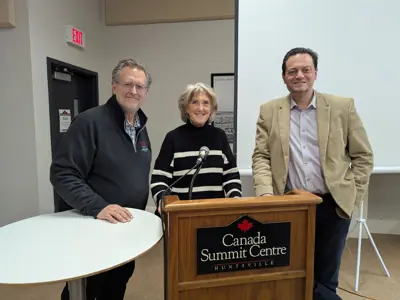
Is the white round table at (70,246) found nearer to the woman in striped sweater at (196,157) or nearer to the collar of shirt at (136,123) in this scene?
the woman in striped sweater at (196,157)

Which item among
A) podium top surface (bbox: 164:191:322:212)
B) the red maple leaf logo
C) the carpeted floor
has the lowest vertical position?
the carpeted floor

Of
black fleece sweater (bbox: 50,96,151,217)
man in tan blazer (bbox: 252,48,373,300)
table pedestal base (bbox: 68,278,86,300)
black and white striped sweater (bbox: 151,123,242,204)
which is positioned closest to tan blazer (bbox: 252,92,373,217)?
man in tan blazer (bbox: 252,48,373,300)

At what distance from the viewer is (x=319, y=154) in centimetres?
142

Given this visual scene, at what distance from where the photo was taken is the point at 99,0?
3678 millimetres

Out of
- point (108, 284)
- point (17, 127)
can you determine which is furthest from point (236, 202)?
point (17, 127)

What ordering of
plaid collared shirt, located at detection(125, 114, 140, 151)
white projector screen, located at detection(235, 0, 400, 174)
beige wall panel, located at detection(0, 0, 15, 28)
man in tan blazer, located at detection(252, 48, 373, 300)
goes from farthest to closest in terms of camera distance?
1. beige wall panel, located at detection(0, 0, 15, 28)
2. white projector screen, located at detection(235, 0, 400, 174)
3. plaid collared shirt, located at detection(125, 114, 140, 151)
4. man in tan blazer, located at detection(252, 48, 373, 300)

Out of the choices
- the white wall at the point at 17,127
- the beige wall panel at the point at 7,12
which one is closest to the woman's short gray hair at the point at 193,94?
the white wall at the point at 17,127

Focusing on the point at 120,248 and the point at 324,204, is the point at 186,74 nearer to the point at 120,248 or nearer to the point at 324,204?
the point at 324,204

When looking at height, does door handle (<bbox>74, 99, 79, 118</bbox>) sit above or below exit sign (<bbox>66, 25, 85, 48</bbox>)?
below

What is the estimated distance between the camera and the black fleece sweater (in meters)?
1.28

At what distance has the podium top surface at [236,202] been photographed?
87 centimetres

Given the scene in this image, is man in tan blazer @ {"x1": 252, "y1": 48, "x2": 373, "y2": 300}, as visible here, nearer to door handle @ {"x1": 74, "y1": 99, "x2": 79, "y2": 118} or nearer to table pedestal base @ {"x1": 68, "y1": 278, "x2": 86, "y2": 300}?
table pedestal base @ {"x1": 68, "y1": 278, "x2": 86, "y2": 300}

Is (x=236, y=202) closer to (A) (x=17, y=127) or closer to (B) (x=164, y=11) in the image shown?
(A) (x=17, y=127)

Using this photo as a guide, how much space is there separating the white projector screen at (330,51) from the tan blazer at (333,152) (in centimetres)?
67
